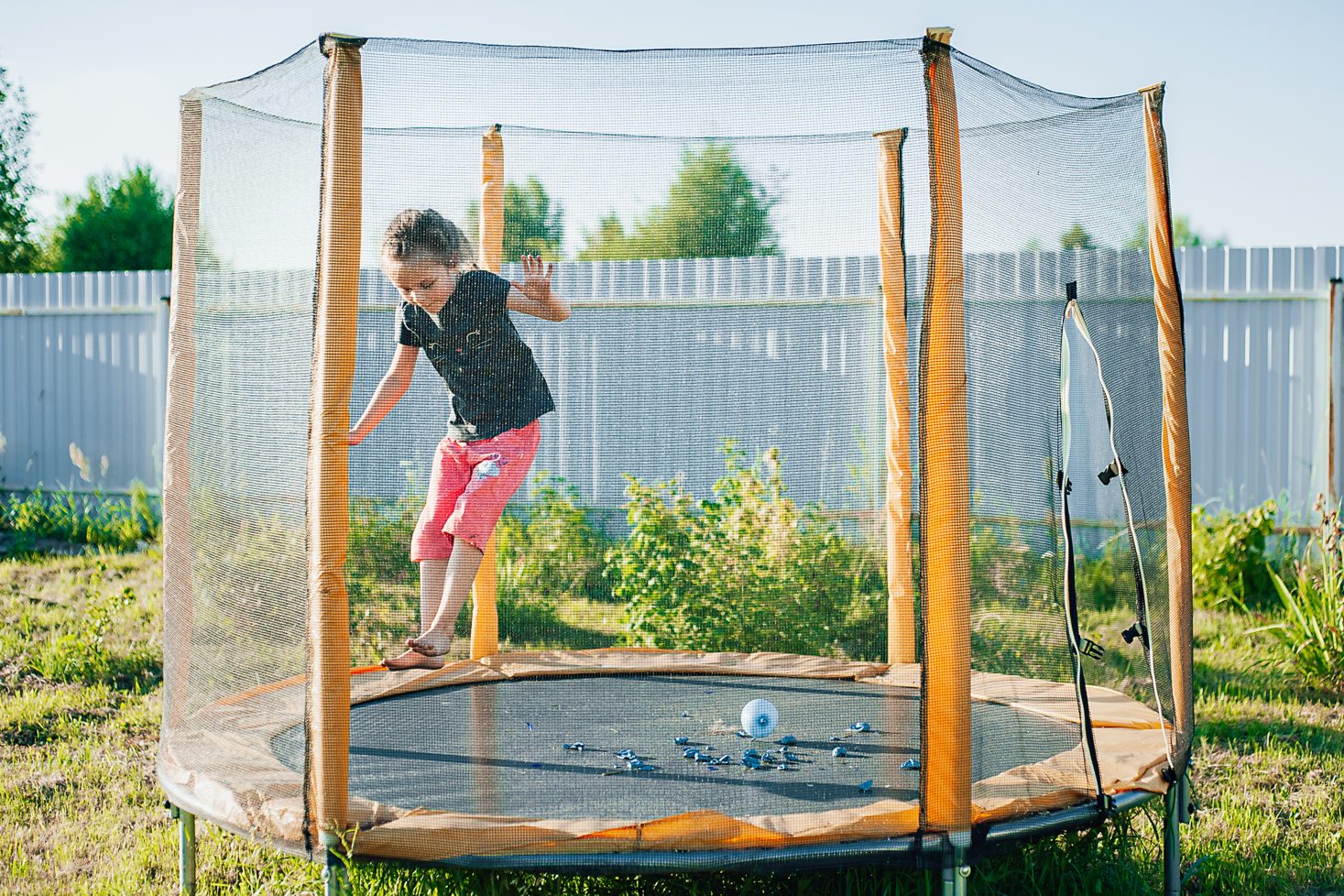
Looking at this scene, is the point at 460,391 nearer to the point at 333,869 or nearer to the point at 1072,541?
the point at 333,869

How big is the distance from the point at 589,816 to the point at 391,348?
99 centimetres

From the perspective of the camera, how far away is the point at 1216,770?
2953mm

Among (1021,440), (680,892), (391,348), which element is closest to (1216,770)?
(1021,440)

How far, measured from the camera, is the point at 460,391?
7.57ft

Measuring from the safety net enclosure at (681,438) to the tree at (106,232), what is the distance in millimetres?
18585

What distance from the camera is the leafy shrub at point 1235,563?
15.2ft

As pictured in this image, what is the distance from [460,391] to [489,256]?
648 millimetres

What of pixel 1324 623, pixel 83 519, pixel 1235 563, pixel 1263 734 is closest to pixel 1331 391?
pixel 1235 563

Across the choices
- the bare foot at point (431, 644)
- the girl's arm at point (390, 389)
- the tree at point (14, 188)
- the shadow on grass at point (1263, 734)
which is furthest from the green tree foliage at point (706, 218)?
the tree at point (14, 188)

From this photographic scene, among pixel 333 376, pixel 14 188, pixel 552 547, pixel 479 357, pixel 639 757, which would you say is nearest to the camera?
pixel 333 376

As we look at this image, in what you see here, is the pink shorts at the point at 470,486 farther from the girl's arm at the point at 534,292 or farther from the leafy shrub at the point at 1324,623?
the leafy shrub at the point at 1324,623

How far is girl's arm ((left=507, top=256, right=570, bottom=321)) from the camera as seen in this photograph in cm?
210

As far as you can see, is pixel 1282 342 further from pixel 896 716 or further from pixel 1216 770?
pixel 896 716

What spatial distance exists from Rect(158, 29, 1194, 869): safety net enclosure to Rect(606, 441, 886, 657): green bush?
0.09 ft
